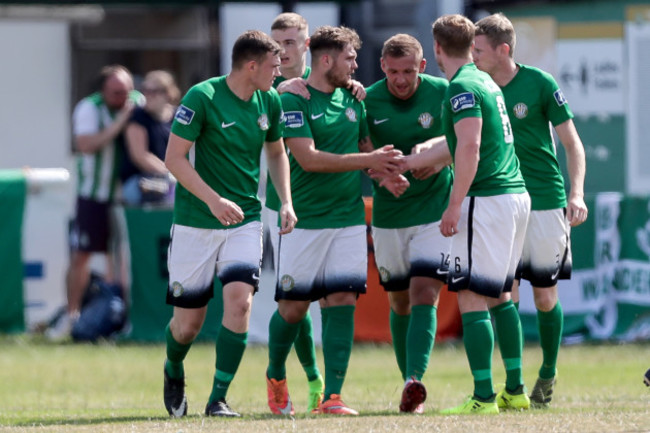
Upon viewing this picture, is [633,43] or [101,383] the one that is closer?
[101,383]

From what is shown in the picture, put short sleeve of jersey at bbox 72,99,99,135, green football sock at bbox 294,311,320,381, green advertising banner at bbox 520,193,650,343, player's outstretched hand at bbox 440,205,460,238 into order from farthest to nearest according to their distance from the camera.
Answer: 1. short sleeve of jersey at bbox 72,99,99,135
2. green advertising banner at bbox 520,193,650,343
3. green football sock at bbox 294,311,320,381
4. player's outstretched hand at bbox 440,205,460,238

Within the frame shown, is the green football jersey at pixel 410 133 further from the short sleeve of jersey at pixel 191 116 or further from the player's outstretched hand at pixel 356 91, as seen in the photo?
the short sleeve of jersey at pixel 191 116

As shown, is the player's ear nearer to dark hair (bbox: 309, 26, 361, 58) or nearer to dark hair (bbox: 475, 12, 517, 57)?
dark hair (bbox: 309, 26, 361, 58)

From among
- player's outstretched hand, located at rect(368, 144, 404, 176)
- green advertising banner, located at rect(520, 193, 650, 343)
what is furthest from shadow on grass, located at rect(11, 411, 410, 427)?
green advertising banner, located at rect(520, 193, 650, 343)

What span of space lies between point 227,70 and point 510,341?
36.4 ft

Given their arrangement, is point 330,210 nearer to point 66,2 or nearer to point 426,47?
point 66,2

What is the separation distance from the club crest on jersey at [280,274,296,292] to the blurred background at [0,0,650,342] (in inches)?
196

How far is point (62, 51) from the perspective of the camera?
793 inches

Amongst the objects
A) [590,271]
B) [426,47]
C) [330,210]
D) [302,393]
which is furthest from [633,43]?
[330,210]

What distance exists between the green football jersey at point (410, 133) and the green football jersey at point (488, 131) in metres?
0.66

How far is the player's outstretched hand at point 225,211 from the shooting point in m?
8.30

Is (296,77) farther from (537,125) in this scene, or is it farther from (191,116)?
(537,125)

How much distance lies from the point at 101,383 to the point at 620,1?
31.2ft

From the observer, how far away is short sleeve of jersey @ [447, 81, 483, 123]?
8.26m
